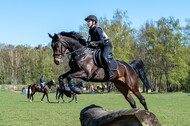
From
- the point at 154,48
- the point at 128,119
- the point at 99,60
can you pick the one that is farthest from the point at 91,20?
the point at 154,48

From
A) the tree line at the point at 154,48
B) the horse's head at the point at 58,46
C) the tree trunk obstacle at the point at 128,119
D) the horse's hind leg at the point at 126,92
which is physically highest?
the tree line at the point at 154,48

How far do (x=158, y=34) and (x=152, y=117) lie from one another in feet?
163

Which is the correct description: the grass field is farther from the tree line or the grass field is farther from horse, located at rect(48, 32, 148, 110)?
the tree line

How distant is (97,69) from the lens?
7984mm

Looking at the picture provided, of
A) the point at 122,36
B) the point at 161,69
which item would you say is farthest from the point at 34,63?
the point at 161,69

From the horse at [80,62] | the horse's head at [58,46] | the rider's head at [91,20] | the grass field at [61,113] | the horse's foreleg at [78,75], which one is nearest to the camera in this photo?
the horse's foreleg at [78,75]

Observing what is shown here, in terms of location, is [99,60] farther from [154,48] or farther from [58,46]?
[154,48]

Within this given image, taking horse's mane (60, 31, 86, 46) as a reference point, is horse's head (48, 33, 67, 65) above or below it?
below

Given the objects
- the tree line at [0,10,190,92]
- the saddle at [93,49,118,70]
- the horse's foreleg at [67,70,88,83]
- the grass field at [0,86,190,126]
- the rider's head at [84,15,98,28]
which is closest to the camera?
the horse's foreleg at [67,70,88,83]

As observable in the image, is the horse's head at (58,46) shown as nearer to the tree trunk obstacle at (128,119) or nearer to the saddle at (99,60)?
the saddle at (99,60)

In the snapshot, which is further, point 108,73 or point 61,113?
point 61,113

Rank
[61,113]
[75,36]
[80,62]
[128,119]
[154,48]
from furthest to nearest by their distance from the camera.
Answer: [154,48], [61,113], [75,36], [80,62], [128,119]

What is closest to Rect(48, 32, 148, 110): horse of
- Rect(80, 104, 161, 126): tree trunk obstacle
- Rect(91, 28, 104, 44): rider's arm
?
Rect(91, 28, 104, 44): rider's arm

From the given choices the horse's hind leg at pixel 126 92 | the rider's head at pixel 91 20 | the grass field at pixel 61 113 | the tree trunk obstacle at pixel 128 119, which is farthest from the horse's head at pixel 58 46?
the grass field at pixel 61 113
